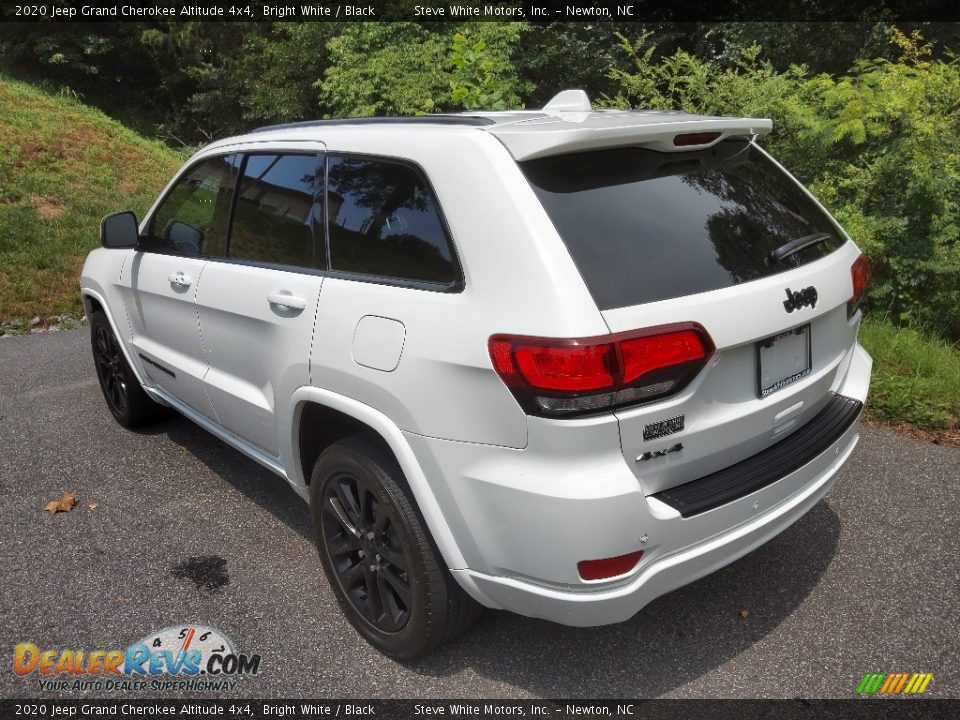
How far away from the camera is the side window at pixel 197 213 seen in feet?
11.9

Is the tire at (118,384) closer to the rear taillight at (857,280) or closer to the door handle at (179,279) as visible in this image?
the door handle at (179,279)

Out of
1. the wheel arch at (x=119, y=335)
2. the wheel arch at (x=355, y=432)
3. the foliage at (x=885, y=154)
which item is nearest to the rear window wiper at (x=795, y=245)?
the wheel arch at (x=355, y=432)

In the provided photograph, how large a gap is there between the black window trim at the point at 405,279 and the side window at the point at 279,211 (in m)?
0.05

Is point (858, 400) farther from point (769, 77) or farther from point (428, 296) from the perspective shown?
point (769, 77)

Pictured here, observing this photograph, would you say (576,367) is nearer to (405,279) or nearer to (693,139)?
(405,279)

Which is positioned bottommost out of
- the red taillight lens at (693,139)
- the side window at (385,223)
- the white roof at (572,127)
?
the side window at (385,223)

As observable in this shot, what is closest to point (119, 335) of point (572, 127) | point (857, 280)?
point (572, 127)

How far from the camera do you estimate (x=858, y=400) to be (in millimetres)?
2955

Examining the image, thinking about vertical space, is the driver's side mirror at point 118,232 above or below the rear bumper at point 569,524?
above

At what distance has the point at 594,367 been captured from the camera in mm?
2053

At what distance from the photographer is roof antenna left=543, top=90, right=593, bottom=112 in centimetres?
303

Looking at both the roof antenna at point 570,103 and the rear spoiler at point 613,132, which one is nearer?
the rear spoiler at point 613,132

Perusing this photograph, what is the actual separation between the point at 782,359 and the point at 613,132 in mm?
909

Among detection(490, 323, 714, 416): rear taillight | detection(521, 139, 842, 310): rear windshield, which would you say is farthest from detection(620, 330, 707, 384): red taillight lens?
detection(521, 139, 842, 310): rear windshield
